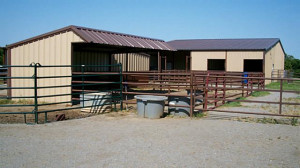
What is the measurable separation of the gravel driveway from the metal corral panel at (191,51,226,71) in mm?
21826

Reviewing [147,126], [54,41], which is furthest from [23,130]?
[54,41]

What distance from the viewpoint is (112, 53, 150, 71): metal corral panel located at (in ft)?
68.3

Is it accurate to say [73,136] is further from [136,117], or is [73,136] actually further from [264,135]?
[264,135]

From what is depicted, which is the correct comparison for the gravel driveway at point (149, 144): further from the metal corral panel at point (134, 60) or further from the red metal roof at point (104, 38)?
the metal corral panel at point (134, 60)

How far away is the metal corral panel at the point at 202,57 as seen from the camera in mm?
29802

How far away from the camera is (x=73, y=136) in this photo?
692 cm

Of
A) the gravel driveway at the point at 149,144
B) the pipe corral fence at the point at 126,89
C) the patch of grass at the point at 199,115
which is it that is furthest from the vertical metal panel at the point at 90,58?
the patch of grass at the point at 199,115

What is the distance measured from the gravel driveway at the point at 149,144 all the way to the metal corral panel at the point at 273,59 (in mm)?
21992

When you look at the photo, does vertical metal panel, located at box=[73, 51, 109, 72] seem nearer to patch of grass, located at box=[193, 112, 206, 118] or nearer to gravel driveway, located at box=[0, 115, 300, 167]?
gravel driveway, located at box=[0, 115, 300, 167]

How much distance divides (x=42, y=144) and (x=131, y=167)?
2.29 meters

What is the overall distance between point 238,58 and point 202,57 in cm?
356

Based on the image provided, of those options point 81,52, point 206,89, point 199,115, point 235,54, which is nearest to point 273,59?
point 235,54

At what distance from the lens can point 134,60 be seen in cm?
2338

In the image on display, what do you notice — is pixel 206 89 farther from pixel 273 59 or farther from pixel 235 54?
pixel 273 59
